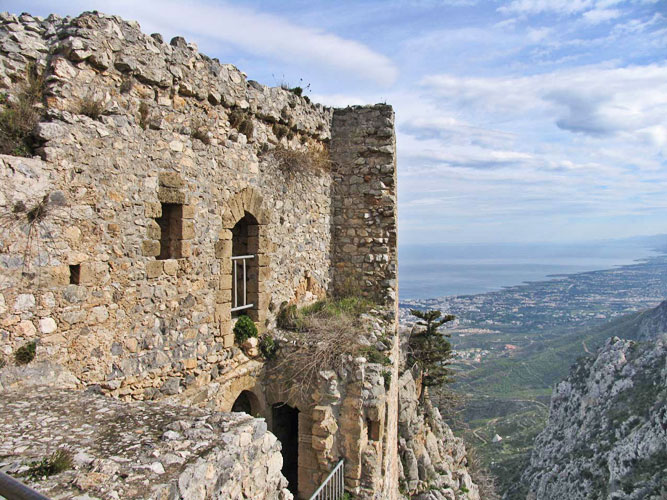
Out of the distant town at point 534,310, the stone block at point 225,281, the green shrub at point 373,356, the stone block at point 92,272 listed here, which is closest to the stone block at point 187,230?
the stone block at point 225,281

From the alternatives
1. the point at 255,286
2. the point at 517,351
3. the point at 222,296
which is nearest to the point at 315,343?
the point at 255,286

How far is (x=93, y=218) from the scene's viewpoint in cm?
496

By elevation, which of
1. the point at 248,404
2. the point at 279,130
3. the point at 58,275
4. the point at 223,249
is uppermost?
the point at 279,130

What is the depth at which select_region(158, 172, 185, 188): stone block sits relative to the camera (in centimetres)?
587

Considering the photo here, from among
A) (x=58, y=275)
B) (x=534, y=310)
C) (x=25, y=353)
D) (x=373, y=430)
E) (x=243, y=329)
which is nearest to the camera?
(x=25, y=353)

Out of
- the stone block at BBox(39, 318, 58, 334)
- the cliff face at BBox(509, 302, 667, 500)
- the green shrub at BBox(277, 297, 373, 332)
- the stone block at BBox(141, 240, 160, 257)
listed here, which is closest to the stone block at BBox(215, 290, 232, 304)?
the stone block at BBox(141, 240, 160, 257)

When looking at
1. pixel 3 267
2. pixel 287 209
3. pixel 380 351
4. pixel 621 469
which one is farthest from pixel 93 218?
pixel 621 469

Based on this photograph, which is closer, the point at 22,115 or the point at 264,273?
the point at 22,115

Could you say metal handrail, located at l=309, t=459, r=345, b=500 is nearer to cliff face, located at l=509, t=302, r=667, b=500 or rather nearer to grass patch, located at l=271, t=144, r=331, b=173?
grass patch, located at l=271, t=144, r=331, b=173

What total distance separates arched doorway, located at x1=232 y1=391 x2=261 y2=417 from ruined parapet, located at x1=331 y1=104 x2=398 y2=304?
3103 millimetres

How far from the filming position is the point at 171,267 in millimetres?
6051

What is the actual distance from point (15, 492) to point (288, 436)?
779 cm

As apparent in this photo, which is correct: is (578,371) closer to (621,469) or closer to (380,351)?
(621,469)

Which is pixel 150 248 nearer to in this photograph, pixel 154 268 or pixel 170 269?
pixel 154 268
